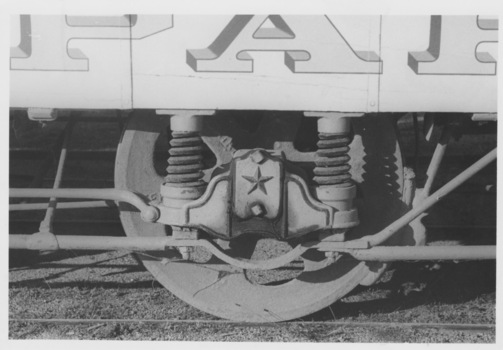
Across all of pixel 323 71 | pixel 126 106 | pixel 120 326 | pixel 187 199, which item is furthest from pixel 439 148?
pixel 120 326

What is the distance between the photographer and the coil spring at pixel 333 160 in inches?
157

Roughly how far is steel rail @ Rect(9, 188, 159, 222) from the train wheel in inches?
4.9

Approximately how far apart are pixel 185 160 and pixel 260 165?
39 centimetres

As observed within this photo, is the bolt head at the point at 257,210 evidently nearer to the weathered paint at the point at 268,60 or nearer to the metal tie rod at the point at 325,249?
the metal tie rod at the point at 325,249

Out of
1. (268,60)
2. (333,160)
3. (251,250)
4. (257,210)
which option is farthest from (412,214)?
(268,60)

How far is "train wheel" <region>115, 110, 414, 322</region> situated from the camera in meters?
4.27

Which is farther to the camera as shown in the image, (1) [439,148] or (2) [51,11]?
(1) [439,148]

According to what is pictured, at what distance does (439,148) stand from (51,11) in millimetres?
2145

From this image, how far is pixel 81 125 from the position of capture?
8.61 meters

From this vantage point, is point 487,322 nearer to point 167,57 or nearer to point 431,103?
point 431,103

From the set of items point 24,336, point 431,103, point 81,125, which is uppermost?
point 431,103

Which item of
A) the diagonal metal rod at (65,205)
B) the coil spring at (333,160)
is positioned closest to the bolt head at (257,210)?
the coil spring at (333,160)

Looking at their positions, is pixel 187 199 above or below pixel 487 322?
above

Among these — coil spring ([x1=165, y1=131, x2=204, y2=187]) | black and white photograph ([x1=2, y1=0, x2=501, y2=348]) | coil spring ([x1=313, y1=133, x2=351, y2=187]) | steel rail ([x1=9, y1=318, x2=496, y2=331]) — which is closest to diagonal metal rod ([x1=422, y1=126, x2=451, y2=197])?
black and white photograph ([x1=2, y1=0, x2=501, y2=348])
